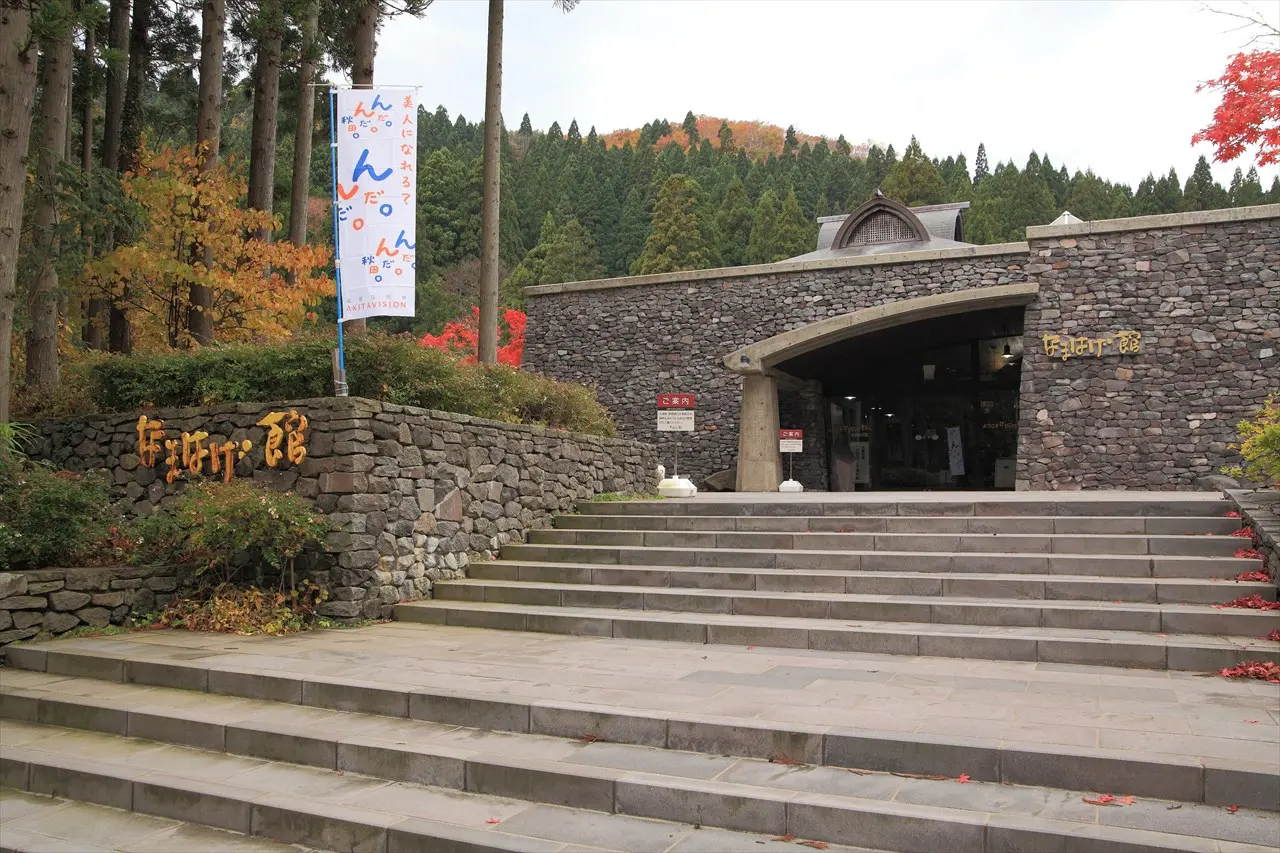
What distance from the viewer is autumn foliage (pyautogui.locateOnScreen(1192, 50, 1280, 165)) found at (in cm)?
1357

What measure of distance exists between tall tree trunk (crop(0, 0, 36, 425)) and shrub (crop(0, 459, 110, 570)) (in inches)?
45.2

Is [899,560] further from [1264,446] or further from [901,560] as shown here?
[1264,446]

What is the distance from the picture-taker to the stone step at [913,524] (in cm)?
763

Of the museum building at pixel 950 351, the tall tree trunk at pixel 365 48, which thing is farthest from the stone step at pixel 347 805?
the museum building at pixel 950 351

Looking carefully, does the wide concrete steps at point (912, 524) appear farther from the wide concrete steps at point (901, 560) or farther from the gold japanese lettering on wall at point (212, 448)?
the gold japanese lettering on wall at point (212, 448)

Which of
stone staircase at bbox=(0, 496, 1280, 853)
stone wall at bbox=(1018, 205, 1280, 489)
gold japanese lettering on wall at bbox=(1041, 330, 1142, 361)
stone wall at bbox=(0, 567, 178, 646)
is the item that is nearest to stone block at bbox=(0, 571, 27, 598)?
stone wall at bbox=(0, 567, 178, 646)

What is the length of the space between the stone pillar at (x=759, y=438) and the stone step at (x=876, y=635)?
9.33m

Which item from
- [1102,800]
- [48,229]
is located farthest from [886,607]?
[48,229]

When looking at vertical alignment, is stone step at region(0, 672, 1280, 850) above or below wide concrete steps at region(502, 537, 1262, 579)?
below

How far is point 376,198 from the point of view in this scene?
7961 mm

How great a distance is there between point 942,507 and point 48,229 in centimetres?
1039

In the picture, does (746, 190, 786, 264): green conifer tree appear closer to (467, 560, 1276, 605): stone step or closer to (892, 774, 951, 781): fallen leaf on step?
(467, 560, 1276, 605): stone step

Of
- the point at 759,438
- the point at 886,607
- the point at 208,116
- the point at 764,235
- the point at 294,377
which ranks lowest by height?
the point at 886,607

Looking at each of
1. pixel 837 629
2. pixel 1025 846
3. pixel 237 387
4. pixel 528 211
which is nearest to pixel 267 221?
pixel 237 387
